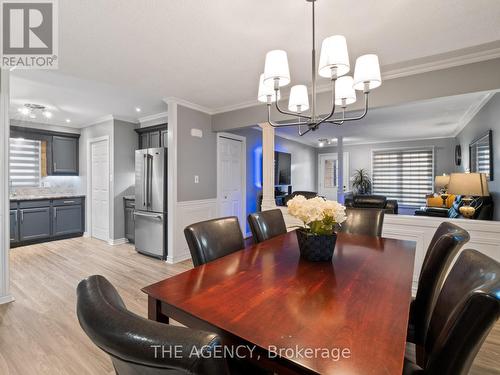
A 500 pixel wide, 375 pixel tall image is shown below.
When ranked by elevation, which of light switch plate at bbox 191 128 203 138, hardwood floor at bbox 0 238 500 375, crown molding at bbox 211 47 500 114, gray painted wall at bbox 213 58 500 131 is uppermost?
crown molding at bbox 211 47 500 114

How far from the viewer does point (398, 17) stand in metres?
1.80

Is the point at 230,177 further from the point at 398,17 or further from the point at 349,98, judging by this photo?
the point at 398,17

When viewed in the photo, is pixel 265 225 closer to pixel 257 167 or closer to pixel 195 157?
pixel 195 157

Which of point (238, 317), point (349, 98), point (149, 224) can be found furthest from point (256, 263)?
point (149, 224)

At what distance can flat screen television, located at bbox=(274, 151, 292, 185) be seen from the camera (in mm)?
6090

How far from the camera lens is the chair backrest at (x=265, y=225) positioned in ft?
6.54

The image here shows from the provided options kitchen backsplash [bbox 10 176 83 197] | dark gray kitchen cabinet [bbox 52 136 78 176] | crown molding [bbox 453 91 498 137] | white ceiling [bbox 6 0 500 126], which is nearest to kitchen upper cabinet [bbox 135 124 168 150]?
white ceiling [bbox 6 0 500 126]

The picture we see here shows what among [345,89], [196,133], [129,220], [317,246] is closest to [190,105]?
[196,133]

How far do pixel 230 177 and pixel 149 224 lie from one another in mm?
1694

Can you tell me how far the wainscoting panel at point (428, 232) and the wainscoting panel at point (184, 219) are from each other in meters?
2.67

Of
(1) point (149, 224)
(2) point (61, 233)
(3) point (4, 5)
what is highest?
(3) point (4, 5)

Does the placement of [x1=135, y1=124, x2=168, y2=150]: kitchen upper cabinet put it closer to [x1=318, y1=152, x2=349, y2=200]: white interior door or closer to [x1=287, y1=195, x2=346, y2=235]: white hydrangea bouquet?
[x1=287, y1=195, x2=346, y2=235]: white hydrangea bouquet

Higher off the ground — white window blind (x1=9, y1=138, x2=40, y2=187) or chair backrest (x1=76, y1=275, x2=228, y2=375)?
white window blind (x1=9, y1=138, x2=40, y2=187)

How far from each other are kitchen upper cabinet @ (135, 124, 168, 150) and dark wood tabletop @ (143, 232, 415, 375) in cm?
360
